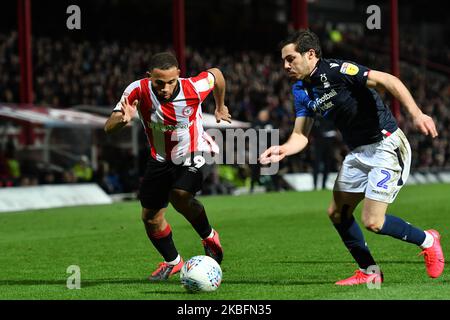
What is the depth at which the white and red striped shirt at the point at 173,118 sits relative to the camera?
9352 mm

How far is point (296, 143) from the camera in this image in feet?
28.2

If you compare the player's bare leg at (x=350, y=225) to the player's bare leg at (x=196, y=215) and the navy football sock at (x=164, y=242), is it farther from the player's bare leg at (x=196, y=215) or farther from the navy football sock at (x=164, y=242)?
the navy football sock at (x=164, y=242)

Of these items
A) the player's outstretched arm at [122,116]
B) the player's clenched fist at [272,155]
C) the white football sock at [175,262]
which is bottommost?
the white football sock at [175,262]

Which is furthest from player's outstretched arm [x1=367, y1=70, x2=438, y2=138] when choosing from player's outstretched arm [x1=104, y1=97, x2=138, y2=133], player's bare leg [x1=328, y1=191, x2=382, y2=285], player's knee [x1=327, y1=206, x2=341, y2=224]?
player's outstretched arm [x1=104, y1=97, x2=138, y2=133]

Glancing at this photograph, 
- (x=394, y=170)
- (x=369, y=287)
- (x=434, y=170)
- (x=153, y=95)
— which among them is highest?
(x=153, y=95)

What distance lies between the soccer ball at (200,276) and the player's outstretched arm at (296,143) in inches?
40.2

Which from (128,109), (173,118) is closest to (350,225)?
(173,118)

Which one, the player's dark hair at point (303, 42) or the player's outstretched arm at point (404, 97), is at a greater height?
the player's dark hair at point (303, 42)

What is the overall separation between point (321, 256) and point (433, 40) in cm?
4222

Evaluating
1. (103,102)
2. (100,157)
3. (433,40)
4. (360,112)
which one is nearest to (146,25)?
(103,102)

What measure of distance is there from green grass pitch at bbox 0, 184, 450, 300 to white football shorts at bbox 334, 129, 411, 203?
0.81 meters

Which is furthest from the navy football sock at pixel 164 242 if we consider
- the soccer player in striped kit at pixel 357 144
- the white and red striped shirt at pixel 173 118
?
the soccer player in striped kit at pixel 357 144
